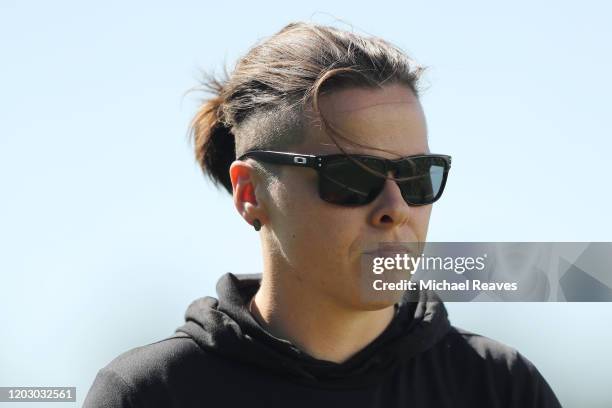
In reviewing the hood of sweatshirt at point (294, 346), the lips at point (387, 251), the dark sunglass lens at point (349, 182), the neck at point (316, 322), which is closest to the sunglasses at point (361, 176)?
the dark sunglass lens at point (349, 182)

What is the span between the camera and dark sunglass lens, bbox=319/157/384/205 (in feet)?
13.0

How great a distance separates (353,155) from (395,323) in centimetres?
73

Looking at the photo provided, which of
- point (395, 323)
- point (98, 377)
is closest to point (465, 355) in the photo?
point (395, 323)

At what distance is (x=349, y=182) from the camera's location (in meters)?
3.96

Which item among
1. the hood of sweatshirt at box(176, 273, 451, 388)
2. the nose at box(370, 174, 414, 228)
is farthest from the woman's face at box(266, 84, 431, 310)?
the hood of sweatshirt at box(176, 273, 451, 388)

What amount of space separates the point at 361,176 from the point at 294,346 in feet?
2.26

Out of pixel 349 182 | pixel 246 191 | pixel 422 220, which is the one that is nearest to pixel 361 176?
pixel 349 182

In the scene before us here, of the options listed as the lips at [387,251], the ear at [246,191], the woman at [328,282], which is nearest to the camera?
the lips at [387,251]

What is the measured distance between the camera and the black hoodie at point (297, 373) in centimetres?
404

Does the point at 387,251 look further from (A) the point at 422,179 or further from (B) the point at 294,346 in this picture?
(B) the point at 294,346

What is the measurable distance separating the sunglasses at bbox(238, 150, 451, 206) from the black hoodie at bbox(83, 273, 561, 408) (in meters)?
0.58

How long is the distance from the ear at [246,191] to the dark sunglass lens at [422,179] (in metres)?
0.59

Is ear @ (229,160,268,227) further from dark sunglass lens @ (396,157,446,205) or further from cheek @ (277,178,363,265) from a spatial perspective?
dark sunglass lens @ (396,157,446,205)

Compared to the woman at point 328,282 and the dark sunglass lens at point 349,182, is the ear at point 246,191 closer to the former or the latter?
the woman at point 328,282
